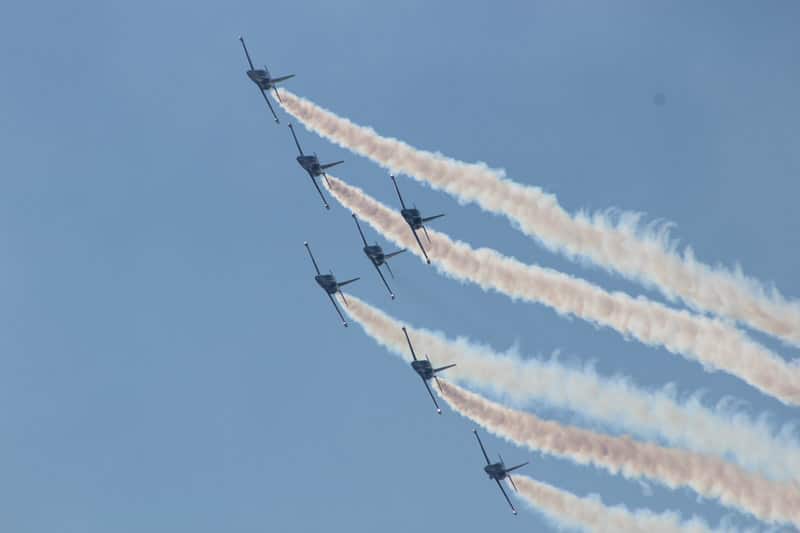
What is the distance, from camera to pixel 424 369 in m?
122

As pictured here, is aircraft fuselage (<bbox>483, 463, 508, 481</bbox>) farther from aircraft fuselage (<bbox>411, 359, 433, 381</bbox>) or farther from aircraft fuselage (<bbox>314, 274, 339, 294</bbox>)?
aircraft fuselage (<bbox>314, 274, 339, 294</bbox>)

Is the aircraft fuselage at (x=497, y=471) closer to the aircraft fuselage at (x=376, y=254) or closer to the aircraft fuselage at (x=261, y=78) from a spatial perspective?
the aircraft fuselage at (x=376, y=254)

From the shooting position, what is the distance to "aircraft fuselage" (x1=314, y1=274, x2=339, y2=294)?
128500 millimetres

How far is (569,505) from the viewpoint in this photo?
4341 inches

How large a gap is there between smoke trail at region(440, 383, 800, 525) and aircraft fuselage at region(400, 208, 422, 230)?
10322 millimetres

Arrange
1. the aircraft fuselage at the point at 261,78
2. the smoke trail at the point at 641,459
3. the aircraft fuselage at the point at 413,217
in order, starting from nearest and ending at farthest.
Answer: the smoke trail at the point at 641,459 → the aircraft fuselage at the point at 413,217 → the aircraft fuselage at the point at 261,78

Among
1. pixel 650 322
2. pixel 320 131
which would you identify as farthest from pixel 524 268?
pixel 320 131

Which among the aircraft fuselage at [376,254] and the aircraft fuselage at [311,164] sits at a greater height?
the aircraft fuselage at [311,164]

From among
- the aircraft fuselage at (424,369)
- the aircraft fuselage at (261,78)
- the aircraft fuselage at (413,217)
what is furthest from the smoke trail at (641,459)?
the aircraft fuselage at (261,78)

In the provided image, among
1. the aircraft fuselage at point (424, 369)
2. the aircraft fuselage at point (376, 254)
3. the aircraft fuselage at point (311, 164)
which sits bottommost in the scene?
the aircraft fuselage at point (424, 369)

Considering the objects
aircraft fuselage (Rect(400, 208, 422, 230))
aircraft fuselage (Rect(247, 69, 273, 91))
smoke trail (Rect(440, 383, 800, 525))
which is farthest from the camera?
aircraft fuselage (Rect(247, 69, 273, 91))

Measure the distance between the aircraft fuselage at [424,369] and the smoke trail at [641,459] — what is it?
184cm

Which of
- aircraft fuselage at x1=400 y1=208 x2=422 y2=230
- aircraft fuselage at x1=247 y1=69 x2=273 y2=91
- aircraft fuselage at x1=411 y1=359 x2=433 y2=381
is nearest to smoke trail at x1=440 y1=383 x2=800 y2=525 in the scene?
aircraft fuselage at x1=411 y1=359 x2=433 y2=381

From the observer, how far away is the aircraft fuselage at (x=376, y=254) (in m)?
124
